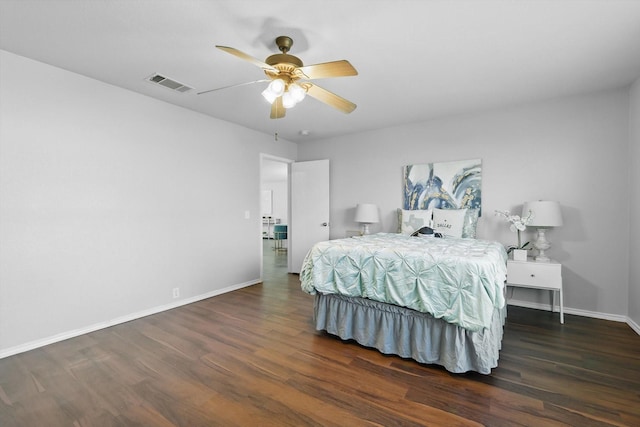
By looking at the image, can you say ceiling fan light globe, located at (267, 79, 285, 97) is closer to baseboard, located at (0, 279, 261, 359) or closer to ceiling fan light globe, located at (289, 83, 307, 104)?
ceiling fan light globe, located at (289, 83, 307, 104)

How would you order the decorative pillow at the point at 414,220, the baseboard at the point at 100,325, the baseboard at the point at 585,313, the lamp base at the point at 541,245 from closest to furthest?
the baseboard at the point at 100,325 → the baseboard at the point at 585,313 → the lamp base at the point at 541,245 → the decorative pillow at the point at 414,220

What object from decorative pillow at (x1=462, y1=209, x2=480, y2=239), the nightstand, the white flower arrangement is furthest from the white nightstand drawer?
decorative pillow at (x1=462, y1=209, x2=480, y2=239)

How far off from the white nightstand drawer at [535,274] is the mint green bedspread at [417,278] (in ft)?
3.52

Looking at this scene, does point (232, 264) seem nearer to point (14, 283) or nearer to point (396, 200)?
point (14, 283)

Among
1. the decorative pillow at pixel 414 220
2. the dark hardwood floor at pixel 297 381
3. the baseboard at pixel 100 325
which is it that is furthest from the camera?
the decorative pillow at pixel 414 220

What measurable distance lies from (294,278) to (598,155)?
433 centimetres

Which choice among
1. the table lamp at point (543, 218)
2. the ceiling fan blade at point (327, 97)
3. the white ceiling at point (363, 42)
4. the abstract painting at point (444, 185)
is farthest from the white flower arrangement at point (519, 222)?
the ceiling fan blade at point (327, 97)

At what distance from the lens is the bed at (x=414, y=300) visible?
2020mm

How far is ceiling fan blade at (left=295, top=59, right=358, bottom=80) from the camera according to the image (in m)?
1.93

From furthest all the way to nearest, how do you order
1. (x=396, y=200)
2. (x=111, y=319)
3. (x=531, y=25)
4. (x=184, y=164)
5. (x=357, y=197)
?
1. (x=357, y=197)
2. (x=396, y=200)
3. (x=184, y=164)
4. (x=111, y=319)
5. (x=531, y=25)

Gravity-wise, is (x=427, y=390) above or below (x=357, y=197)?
below

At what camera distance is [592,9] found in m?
1.93

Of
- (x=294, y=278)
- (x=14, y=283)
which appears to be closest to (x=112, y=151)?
(x=14, y=283)

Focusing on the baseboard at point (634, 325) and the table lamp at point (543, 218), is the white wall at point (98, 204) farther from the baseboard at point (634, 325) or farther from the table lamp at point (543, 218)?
the baseboard at point (634, 325)
